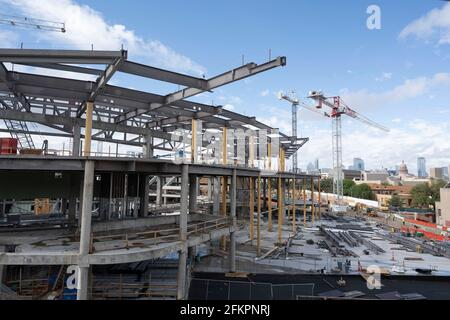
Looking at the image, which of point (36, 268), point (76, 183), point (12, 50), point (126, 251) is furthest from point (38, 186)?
point (126, 251)

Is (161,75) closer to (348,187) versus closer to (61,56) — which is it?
(61,56)


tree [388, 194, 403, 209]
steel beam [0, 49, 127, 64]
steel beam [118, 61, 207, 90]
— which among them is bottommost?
tree [388, 194, 403, 209]

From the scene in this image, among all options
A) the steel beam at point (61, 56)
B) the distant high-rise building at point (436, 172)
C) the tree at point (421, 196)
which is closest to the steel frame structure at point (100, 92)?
the steel beam at point (61, 56)

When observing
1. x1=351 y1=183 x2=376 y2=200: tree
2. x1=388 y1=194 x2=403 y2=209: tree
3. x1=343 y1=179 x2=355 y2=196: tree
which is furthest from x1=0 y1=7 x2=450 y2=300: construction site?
x1=343 y1=179 x2=355 y2=196: tree

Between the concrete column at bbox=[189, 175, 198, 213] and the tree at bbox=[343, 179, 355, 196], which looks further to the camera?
the tree at bbox=[343, 179, 355, 196]

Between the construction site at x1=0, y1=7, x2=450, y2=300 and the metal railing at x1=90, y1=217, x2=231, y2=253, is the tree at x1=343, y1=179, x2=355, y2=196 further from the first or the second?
the metal railing at x1=90, y1=217, x2=231, y2=253

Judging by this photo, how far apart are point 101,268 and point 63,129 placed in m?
16.1

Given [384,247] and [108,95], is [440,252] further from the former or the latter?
[108,95]

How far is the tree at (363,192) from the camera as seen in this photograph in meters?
80.9

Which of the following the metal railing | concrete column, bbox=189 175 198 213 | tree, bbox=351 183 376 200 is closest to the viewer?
the metal railing

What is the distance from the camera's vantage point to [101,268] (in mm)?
15016

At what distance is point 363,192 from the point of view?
269 feet

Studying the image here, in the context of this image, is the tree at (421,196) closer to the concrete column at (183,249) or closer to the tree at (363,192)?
the tree at (363,192)

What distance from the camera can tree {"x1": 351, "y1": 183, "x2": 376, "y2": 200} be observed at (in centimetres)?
8088
